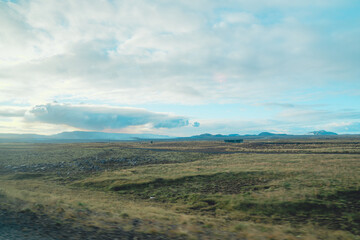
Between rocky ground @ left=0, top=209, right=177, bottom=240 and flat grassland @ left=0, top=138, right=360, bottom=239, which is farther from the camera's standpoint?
flat grassland @ left=0, top=138, right=360, bottom=239

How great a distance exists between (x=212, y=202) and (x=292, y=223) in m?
6.97

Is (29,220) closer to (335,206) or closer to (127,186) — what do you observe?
(127,186)

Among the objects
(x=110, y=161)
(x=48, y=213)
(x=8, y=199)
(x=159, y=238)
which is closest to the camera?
(x=159, y=238)

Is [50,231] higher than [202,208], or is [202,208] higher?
[50,231]

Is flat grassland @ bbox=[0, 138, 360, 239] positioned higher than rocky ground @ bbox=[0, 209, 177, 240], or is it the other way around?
rocky ground @ bbox=[0, 209, 177, 240]

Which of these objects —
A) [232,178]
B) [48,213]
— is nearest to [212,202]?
[232,178]

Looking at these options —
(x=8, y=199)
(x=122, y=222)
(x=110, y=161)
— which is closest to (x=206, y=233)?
(x=122, y=222)

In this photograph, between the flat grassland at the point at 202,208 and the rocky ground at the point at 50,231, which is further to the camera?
the flat grassland at the point at 202,208

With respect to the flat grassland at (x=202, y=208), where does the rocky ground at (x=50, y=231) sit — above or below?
above

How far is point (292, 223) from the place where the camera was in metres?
13.2

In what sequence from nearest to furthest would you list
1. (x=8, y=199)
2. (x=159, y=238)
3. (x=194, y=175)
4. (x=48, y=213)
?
(x=159, y=238) < (x=48, y=213) < (x=8, y=199) < (x=194, y=175)

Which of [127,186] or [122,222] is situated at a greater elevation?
[122,222]

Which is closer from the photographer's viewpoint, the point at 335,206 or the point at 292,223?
the point at 292,223

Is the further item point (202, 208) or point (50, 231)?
point (202, 208)
